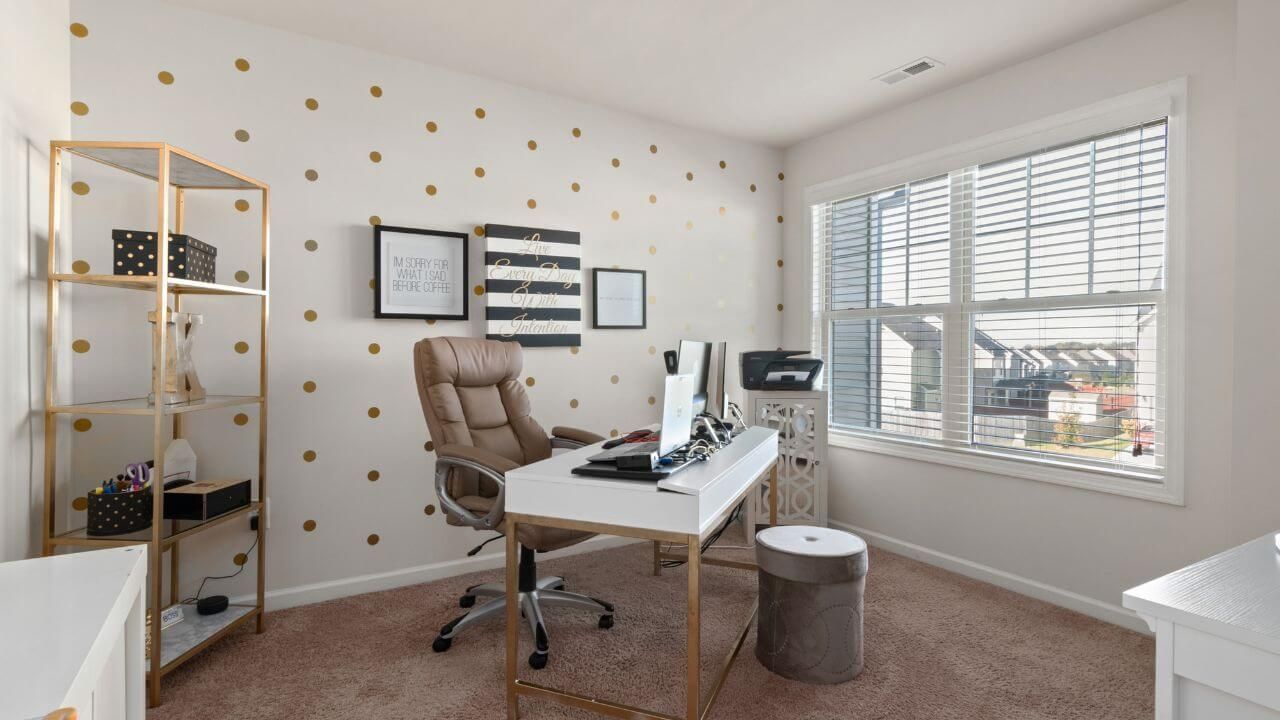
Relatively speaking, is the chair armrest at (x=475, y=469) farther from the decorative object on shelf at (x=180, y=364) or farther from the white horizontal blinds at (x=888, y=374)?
the white horizontal blinds at (x=888, y=374)

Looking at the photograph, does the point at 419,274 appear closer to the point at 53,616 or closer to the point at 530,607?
the point at 530,607

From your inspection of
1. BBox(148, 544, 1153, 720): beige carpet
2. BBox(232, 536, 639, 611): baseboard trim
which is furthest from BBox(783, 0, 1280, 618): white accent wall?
BBox(232, 536, 639, 611): baseboard trim

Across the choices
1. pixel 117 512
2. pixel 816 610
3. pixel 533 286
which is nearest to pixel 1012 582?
pixel 816 610

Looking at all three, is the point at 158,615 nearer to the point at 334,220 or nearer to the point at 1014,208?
the point at 334,220

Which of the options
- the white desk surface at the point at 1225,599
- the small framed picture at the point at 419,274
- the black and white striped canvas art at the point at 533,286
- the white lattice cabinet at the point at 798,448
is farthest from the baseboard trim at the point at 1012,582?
the small framed picture at the point at 419,274

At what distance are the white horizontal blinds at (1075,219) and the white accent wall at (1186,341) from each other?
0.16 meters

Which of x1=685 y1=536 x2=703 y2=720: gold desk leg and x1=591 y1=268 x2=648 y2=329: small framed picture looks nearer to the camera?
x1=685 y1=536 x2=703 y2=720: gold desk leg

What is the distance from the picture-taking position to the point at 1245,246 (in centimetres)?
207

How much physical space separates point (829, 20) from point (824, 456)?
2171 mm

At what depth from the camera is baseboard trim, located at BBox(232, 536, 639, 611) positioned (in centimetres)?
263

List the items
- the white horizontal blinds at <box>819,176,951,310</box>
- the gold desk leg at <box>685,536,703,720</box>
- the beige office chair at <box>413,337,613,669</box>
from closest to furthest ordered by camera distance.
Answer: the gold desk leg at <box>685,536,703,720</box>
the beige office chair at <box>413,337,613,669</box>
the white horizontal blinds at <box>819,176,951,310</box>

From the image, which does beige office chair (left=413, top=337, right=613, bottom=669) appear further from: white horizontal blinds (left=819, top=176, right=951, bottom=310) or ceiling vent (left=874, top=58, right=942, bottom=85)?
ceiling vent (left=874, top=58, right=942, bottom=85)

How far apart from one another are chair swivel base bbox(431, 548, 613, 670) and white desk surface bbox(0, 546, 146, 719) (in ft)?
4.14

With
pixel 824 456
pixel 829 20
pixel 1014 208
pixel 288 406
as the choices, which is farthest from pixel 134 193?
pixel 1014 208
